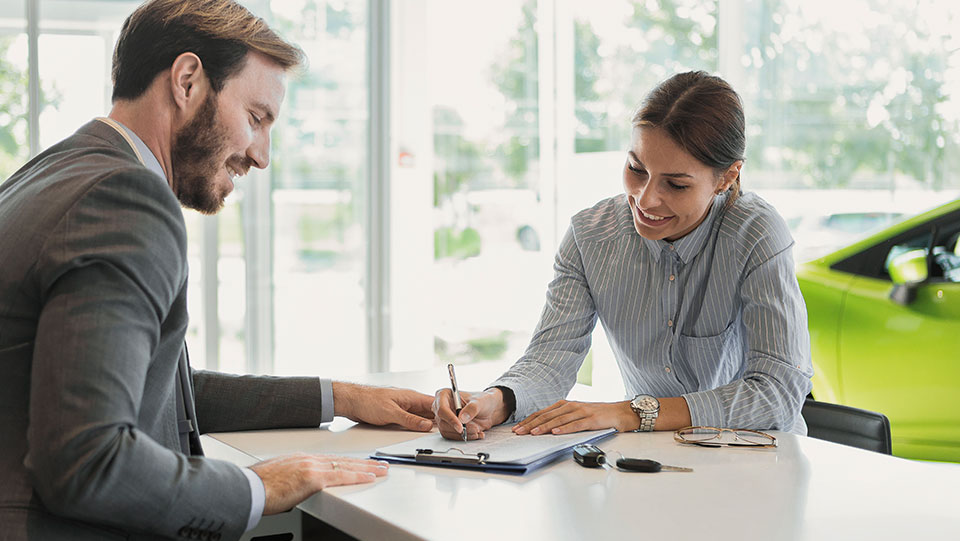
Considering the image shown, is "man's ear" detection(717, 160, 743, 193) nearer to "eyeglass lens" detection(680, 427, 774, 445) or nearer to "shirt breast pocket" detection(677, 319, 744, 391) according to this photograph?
"shirt breast pocket" detection(677, 319, 744, 391)

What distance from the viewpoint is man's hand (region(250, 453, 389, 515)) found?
4.07 feet

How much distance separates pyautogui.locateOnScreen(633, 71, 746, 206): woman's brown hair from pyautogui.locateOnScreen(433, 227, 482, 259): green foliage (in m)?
3.78

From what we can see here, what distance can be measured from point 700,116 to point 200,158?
3.49 feet

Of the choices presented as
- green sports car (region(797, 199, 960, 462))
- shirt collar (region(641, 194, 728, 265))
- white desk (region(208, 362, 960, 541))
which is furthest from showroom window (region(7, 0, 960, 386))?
white desk (region(208, 362, 960, 541))

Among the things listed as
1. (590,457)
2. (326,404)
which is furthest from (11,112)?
(590,457)

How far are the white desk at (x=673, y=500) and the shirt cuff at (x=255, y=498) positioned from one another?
0.10 metres

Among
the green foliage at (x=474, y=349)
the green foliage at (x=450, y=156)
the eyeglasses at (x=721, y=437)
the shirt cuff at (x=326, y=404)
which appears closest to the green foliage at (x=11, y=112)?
the green foliage at (x=450, y=156)

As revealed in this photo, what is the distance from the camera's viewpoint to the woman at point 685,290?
1765 mm

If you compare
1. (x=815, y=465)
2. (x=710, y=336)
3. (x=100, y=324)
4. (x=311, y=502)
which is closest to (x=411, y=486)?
(x=311, y=502)

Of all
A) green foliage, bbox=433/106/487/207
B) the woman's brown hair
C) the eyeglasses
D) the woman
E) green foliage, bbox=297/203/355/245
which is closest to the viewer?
the eyeglasses

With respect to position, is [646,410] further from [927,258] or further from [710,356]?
[927,258]

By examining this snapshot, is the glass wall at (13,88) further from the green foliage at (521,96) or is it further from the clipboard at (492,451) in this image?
the clipboard at (492,451)

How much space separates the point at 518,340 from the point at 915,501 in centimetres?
494

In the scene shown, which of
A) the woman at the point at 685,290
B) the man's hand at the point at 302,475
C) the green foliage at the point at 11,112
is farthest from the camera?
the green foliage at the point at 11,112
